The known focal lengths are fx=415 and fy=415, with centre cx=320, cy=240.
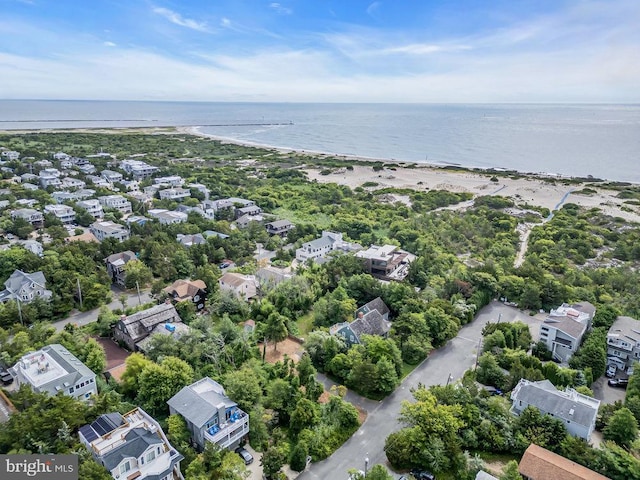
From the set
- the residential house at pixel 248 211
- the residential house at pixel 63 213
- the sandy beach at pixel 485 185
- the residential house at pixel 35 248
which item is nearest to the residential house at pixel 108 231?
the residential house at pixel 63 213

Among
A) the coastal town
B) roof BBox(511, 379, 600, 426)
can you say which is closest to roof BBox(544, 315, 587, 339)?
the coastal town

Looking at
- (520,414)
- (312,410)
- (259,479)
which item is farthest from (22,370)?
(520,414)

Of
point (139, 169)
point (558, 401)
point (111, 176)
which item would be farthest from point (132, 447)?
point (139, 169)

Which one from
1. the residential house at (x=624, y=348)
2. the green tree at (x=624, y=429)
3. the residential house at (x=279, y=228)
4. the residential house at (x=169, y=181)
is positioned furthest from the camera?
the residential house at (x=169, y=181)

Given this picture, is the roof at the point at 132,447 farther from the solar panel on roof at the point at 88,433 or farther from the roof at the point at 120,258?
the roof at the point at 120,258

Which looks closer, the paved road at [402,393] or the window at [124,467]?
the window at [124,467]

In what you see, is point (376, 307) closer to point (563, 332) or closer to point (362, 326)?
point (362, 326)
